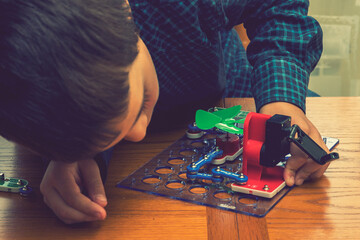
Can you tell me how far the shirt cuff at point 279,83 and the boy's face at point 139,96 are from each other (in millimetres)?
267

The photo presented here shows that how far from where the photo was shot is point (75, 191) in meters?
0.55

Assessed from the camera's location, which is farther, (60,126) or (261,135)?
(261,135)

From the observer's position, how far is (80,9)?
0.39m

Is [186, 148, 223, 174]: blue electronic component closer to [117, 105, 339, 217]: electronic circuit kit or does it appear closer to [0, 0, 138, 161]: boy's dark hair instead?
[117, 105, 339, 217]: electronic circuit kit

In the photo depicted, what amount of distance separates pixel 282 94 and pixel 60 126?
0.45 metres

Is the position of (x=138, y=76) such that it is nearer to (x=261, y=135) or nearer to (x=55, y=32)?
(x=55, y=32)

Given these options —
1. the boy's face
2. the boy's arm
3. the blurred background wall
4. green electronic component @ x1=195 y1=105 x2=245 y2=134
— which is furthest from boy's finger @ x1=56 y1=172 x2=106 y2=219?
the blurred background wall

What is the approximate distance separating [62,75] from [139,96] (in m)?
0.10

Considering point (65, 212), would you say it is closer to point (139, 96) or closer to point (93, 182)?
point (93, 182)

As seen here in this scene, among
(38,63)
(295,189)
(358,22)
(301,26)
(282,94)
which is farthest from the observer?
(358,22)

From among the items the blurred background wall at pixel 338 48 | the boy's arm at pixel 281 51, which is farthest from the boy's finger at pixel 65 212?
the blurred background wall at pixel 338 48

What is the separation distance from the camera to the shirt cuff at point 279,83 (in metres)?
0.73

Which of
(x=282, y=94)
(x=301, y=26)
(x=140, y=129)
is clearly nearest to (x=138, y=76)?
(x=140, y=129)

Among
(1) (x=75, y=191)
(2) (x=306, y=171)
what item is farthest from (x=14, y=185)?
(2) (x=306, y=171)
